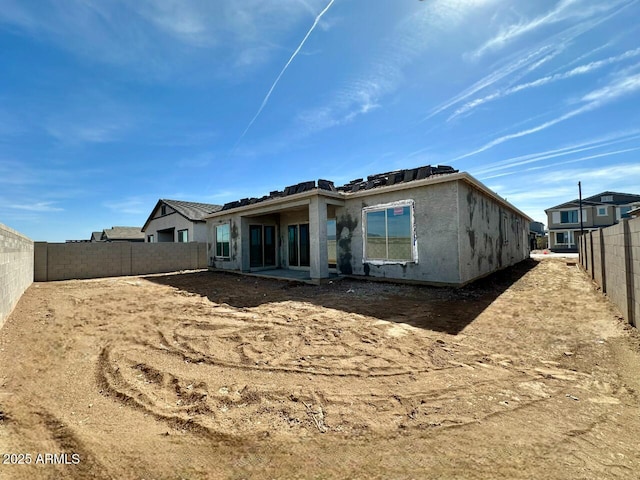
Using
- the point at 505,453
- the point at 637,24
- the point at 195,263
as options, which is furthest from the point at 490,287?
the point at 195,263

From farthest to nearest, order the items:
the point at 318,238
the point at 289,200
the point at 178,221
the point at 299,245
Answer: the point at 178,221
the point at 299,245
the point at 289,200
the point at 318,238

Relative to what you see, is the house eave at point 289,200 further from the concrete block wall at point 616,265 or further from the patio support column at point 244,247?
the concrete block wall at point 616,265

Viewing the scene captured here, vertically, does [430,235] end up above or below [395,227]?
below

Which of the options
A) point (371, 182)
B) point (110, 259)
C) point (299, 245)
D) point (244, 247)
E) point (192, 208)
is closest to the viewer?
point (371, 182)

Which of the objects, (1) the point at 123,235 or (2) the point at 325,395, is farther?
(1) the point at 123,235

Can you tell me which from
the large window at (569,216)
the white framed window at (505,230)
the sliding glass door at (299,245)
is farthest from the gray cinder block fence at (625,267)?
the large window at (569,216)

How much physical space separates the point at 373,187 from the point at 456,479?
8.80 m

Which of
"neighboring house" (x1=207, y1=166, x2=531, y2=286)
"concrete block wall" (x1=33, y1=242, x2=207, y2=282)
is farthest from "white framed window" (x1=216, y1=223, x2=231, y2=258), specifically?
"concrete block wall" (x1=33, y1=242, x2=207, y2=282)

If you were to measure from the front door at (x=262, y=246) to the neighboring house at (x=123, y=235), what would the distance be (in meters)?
29.2

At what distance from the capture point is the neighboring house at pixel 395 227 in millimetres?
8273

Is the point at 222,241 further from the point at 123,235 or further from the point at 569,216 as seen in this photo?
the point at 569,216

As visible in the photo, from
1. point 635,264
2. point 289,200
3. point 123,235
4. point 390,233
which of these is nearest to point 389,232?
point 390,233

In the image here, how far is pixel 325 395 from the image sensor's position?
2.92 m

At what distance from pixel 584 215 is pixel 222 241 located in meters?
38.4
